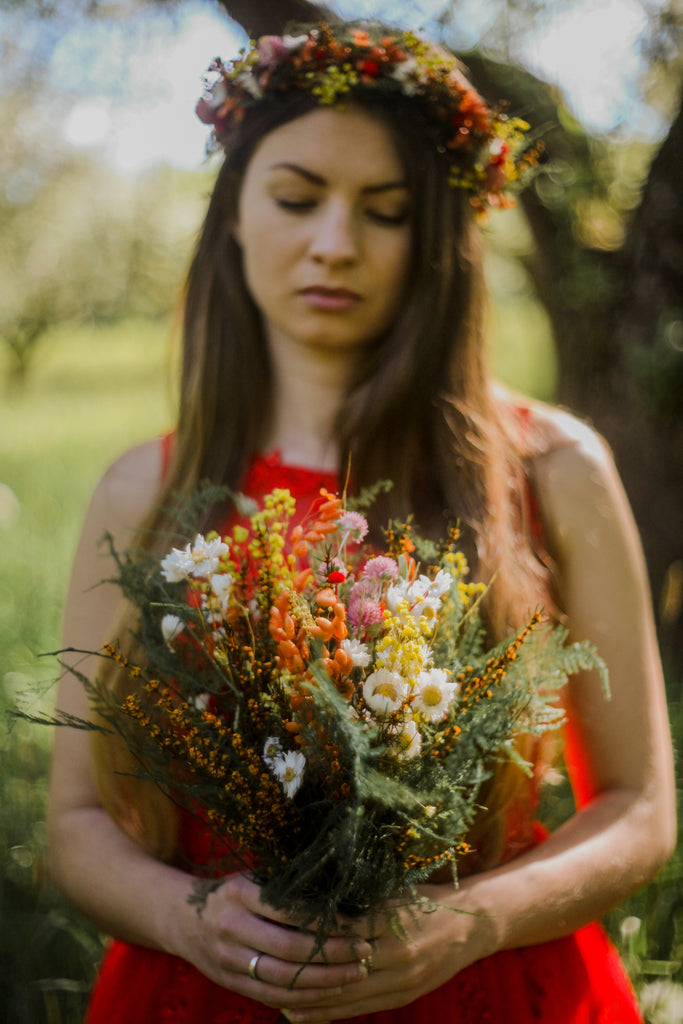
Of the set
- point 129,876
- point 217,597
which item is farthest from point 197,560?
point 129,876

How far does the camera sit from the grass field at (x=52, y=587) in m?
2.58

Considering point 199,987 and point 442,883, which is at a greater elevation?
point 442,883

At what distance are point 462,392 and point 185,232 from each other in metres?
3.56

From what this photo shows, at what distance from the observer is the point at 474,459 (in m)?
1.78

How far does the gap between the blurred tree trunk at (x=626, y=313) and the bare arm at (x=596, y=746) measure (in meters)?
1.76

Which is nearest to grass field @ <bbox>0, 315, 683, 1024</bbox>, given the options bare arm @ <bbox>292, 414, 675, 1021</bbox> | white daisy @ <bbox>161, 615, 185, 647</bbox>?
white daisy @ <bbox>161, 615, 185, 647</bbox>

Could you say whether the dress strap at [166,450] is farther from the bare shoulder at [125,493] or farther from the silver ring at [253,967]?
the silver ring at [253,967]

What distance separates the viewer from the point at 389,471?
6.06 ft

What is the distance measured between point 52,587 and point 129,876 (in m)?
3.87

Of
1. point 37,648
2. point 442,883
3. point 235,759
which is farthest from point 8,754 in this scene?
point 235,759

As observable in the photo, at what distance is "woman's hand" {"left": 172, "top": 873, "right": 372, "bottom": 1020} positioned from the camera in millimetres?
1260

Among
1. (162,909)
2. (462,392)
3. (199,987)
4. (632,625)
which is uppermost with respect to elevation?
(462,392)

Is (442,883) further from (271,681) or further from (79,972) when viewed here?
(79,972)

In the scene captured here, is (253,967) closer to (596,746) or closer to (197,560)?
(197,560)
